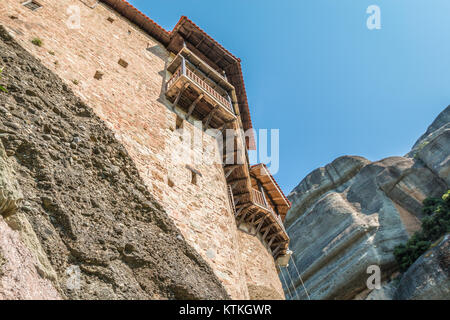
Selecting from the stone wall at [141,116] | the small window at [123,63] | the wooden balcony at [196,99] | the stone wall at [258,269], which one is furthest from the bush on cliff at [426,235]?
the small window at [123,63]

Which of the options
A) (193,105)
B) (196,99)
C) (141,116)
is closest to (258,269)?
(193,105)

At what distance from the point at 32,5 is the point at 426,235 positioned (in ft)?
82.6

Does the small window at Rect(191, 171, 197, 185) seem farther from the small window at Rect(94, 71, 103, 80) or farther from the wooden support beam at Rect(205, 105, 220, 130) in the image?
the small window at Rect(94, 71, 103, 80)

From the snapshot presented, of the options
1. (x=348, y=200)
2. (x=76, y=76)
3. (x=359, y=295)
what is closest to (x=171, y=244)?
(x=76, y=76)

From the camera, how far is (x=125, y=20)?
1348 centimetres

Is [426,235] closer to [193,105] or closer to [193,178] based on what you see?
[193,105]

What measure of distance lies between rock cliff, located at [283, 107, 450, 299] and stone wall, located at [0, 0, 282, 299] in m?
14.1

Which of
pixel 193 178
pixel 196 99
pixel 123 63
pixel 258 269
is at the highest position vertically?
pixel 196 99

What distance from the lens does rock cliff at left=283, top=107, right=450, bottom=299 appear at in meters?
23.3

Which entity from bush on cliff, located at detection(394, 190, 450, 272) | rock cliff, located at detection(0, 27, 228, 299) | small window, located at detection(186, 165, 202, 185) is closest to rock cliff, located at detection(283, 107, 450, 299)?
bush on cliff, located at detection(394, 190, 450, 272)

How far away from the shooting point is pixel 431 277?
17.7m

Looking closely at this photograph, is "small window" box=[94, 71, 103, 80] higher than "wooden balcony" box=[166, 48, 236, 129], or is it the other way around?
"wooden balcony" box=[166, 48, 236, 129]

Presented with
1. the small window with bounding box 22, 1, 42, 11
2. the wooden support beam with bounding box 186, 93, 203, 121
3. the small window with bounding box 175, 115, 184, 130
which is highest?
the wooden support beam with bounding box 186, 93, 203, 121
